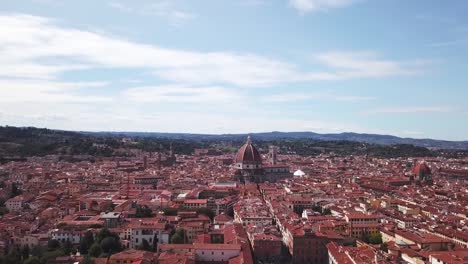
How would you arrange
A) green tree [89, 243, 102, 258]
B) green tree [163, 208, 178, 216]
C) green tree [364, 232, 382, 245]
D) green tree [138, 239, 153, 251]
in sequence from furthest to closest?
green tree [163, 208, 178, 216] → green tree [364, 232, 382, 245] → green tree [138, 239, 153, 251] → green tree [89, 243, 102, 258]

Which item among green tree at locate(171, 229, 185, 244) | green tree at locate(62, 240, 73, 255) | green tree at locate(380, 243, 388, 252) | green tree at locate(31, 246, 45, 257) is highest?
green tree at locate(171, 229, 185, 244)

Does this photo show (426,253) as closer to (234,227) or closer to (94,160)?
(234,227)

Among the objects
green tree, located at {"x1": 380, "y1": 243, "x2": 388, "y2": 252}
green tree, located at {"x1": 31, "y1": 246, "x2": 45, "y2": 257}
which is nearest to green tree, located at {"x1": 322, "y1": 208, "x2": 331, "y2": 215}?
green tree, located at {"x1": 380, "y1": 243, "x2": 388, "y2": 252}

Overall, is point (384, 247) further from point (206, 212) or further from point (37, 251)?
point (37, 251)

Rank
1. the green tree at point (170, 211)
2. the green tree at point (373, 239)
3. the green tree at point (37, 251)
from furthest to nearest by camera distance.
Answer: the green tree at point (170, 211) < the green tree at point (373, 239) < the green tree at point (37, 251)

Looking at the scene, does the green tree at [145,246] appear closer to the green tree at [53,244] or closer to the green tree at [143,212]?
the green tree at [53,244]

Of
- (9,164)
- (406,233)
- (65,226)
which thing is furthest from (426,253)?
(9,164)

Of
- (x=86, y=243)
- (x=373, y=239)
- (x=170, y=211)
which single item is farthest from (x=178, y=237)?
(x=373, y=239)

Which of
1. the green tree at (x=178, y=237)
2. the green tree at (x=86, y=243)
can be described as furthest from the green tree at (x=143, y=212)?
the green tree at (x=86, y=243)

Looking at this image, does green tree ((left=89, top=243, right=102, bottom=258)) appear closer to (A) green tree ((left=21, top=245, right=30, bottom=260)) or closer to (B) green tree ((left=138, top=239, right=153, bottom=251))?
(B) green tree ((left=138, top=239, right=153, bottom=251))
